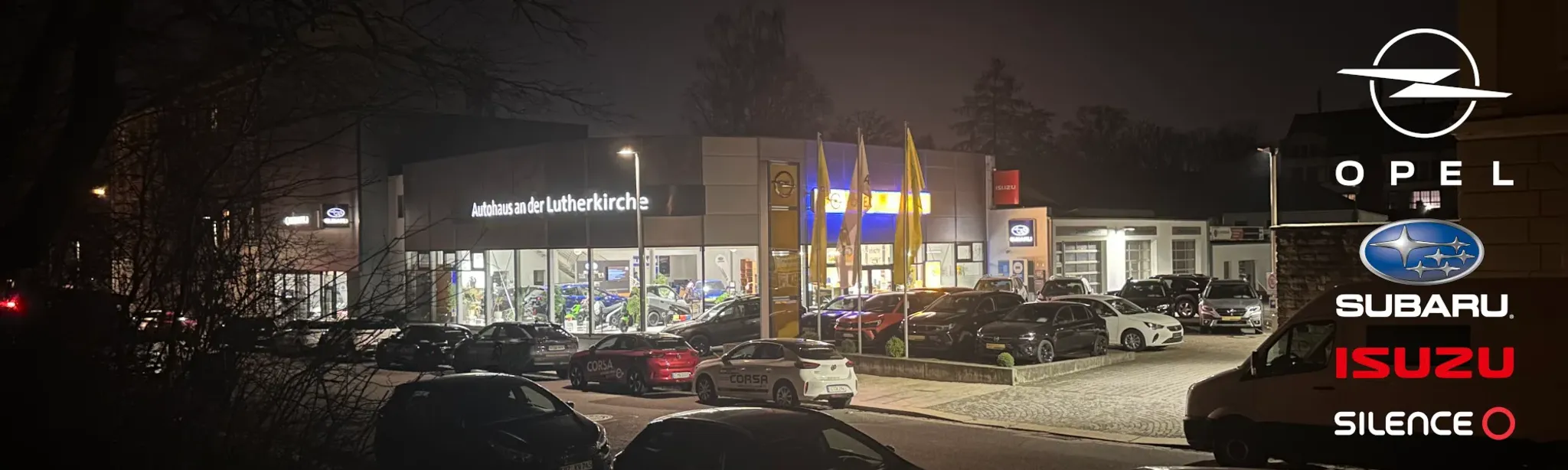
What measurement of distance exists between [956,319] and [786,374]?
28.1ft

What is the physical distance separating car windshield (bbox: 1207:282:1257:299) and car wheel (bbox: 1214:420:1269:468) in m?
21.5

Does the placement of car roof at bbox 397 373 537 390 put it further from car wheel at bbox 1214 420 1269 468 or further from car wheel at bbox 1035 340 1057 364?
car wheel at bbox 1035 340 1057 364

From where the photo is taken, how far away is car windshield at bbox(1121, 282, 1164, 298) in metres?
36.7

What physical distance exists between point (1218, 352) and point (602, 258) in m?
20.3

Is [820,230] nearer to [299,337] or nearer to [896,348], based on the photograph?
[896,348]

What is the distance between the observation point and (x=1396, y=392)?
10016mm

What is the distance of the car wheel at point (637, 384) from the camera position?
2238cm

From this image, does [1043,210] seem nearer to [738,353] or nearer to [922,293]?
[922,293]

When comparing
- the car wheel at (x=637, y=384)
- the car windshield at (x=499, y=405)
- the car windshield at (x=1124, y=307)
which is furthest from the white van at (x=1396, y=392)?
the car windshield at (x=1124, y=307)

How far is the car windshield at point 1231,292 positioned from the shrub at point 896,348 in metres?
12.2

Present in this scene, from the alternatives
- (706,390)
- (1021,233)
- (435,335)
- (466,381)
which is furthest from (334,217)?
(466,381)

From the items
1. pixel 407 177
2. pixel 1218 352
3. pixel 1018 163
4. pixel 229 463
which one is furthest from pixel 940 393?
pixel 1018 163

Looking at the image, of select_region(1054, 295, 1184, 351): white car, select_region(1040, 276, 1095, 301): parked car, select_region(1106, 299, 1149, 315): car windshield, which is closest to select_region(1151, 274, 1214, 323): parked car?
select_region(1040, 276, 1095, 301): parked car

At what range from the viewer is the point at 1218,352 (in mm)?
26344
